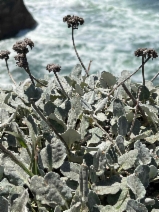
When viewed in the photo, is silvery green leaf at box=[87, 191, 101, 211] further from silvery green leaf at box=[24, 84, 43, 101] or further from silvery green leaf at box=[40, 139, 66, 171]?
silvery green leaf at box=[24, 84, 43, 101]

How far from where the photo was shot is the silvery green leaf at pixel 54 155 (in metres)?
1.65

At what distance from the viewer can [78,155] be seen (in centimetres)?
177

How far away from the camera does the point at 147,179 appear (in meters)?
1.55

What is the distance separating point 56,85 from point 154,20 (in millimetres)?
12072

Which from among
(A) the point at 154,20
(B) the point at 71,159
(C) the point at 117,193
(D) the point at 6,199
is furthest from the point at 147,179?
(A) the point at 154,20

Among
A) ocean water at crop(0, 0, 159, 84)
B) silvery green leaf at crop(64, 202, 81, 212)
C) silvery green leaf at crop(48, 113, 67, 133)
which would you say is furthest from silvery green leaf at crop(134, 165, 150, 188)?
ocean water at crop(0, 0, 159, 84)

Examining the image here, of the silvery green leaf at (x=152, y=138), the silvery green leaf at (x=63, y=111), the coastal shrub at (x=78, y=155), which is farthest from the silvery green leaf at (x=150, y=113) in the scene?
the silvery green leaf at (x=63, y=111)

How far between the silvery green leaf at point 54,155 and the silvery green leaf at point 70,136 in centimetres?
7

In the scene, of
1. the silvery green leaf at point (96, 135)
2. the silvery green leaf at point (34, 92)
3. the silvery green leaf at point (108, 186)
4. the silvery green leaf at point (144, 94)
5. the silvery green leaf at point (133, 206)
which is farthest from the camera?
the silvery green leaf at point (144, 94)

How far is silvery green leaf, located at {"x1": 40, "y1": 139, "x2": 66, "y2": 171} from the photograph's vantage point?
64.9 inches

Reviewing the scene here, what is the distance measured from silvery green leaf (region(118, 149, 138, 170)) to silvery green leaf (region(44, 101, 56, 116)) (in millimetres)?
515

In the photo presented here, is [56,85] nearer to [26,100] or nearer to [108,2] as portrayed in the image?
[26,100]

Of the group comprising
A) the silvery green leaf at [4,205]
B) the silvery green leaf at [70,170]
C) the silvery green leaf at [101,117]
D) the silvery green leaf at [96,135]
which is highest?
the silvery green leaf at [101,117]

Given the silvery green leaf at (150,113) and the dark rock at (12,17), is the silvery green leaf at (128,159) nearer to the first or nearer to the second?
the silvery green leaf at (150,113)
